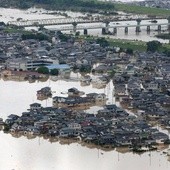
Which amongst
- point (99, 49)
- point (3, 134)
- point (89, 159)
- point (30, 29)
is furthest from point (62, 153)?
point (30, 29)

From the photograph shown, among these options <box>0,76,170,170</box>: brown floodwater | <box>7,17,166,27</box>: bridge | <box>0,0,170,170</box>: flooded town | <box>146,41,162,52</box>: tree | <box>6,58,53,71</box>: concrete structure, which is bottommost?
<box>0,76,170,170</box>: brown floodwater

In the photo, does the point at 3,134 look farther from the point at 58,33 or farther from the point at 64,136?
the point at 58,33

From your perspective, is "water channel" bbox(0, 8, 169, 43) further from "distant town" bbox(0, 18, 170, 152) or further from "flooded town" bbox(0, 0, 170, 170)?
"flooded town" bbox(0, 0, 170, 170)

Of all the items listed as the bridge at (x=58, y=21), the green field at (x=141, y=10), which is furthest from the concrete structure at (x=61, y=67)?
the green field at (x=141, y=10)

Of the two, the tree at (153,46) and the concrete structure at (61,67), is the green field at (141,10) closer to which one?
the tree at (153,46)

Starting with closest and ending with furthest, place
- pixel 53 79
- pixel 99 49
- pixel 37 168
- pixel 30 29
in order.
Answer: pixel 37 168 < pixel 53 79 < pixel 99 49 < pixel 30 29

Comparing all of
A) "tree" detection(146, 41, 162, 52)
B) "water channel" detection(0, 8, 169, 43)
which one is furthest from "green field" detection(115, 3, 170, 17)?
"tree" detection(146, 41, 162, 52)

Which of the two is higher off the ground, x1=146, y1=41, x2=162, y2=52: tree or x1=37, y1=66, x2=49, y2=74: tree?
x1=146, y1=41, x2=162, y2=52: tree
